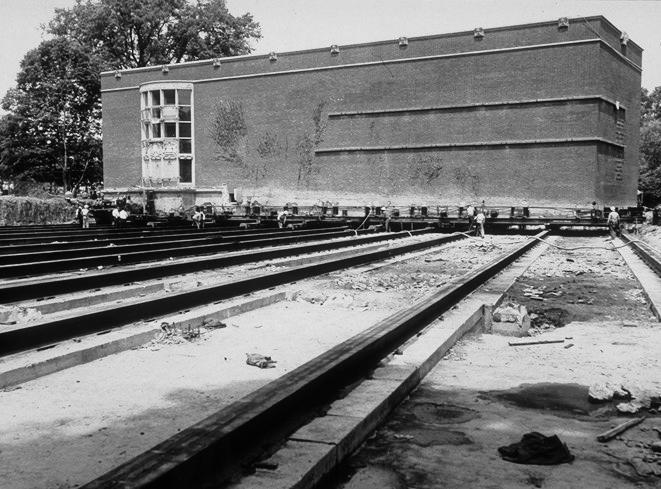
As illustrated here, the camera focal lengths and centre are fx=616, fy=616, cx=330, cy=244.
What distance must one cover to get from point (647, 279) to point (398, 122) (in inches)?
1007

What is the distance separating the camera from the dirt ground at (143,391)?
10.9 feet

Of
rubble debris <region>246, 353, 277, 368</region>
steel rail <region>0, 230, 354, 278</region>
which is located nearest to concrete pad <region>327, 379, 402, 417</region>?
rubble debris <region>246, 353, 277, 368</region>

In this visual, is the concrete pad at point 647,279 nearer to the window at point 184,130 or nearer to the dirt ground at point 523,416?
the dirt ground at point 523,416

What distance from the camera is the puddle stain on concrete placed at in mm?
4609

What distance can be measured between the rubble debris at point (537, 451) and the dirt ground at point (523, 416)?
0.05 metres

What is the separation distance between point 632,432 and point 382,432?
5.36ft

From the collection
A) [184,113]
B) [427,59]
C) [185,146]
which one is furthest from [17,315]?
[184,113]

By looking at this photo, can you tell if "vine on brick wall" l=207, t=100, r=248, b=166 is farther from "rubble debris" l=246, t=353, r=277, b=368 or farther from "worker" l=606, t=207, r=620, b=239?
"rubble debris" l=246, t=353, r=277, b=368

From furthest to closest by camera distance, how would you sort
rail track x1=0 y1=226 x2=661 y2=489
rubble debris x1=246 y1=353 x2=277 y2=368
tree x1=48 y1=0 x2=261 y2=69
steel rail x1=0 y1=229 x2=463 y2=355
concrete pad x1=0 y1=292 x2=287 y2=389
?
1. tree x1=48 y1=0 x2=261 y2=69
2. steel rail x1=0 y1=229 x2=463 y2=355
3. rubble debris x1=246 y1=353 x2=277 y2=368
4. concrete pad x1=0 y1=292 x2=287 y2=389
5. rail track x1=0 y1=226 x2=661 y2=489

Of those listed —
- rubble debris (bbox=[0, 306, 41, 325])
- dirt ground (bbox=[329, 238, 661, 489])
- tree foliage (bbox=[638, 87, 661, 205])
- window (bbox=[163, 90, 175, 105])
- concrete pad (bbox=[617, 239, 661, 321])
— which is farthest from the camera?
tree foliage (bbox=[638, 87, 661, 205])

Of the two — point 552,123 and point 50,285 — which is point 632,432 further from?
point 552,123

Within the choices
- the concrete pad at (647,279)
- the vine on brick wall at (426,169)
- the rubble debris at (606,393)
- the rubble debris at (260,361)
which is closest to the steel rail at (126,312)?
the rubble debris at (260,361)

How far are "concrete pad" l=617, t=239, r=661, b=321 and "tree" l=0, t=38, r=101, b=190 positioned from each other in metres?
41.2

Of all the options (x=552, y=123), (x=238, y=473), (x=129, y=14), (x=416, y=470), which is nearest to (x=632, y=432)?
(x=416, y=470)
